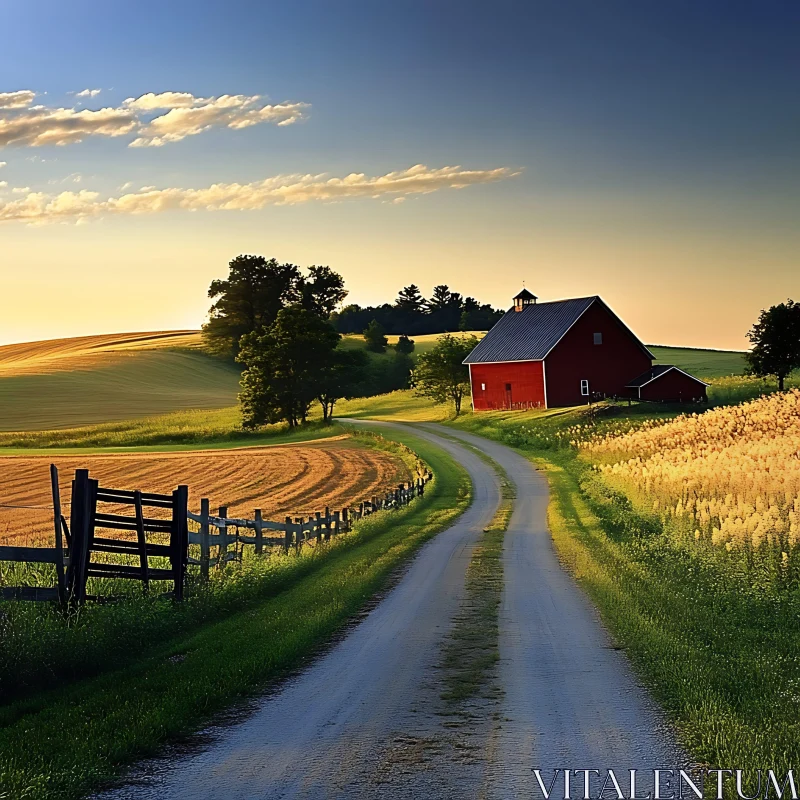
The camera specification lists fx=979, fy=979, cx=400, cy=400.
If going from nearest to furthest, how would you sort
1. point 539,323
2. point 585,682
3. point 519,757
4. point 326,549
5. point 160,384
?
point 519,757, point 585,682, point 326,549, point 539,323, point 160,384

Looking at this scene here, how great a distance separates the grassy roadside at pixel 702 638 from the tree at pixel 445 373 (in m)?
57.8

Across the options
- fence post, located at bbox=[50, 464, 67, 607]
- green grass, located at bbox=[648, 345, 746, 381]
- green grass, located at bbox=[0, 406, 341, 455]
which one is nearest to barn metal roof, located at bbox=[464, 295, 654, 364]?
green grass, located at bbox=[0, 406, 341, 455]

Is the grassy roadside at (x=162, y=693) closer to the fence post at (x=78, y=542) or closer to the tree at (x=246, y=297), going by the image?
the fence post at (x=78, y=542)

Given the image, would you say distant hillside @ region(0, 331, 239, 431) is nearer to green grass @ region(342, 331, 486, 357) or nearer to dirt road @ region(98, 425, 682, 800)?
green grass @ region(342, 331, 486, 357)

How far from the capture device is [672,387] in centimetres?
7319

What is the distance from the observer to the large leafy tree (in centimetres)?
11250

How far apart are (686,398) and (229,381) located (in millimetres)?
70139

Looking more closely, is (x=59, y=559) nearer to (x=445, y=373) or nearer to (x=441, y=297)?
(x=445, y=373)

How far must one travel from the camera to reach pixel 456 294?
191 m

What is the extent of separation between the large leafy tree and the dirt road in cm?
10040

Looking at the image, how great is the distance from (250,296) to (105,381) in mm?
18906

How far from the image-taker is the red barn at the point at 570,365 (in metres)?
73.9

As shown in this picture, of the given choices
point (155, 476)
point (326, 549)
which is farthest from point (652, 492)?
point (155, 476)

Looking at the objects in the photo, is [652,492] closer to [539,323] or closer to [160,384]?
[539,323]
